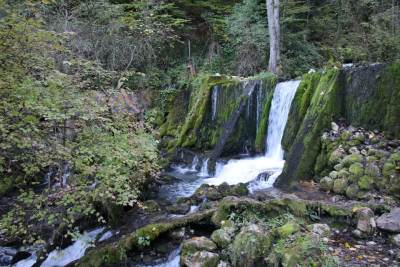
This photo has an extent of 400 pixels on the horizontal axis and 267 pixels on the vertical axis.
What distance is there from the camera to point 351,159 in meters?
6.91

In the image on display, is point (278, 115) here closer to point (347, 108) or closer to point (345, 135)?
point (347, 108)

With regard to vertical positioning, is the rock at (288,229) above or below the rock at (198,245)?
above

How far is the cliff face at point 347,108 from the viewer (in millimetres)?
7195

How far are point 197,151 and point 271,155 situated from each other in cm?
295

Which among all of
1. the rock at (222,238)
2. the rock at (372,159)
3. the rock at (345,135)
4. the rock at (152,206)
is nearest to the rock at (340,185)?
the rock at (372,159)

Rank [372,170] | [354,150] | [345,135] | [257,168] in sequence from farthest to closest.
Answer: [257,168], [345,135], [354,150], [372,170]

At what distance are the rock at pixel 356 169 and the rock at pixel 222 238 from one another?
3.00 metres

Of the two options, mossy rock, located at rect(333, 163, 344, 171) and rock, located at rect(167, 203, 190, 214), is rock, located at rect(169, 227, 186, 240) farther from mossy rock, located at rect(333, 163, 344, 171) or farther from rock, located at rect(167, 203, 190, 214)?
mossy rock, located at rect(333, 163, 344, 171)

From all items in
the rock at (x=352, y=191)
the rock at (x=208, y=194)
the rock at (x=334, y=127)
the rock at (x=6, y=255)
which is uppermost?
the rock at (x=334, y=127)

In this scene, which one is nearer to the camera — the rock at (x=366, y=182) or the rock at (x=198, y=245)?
the rock at (x=198, y=245)

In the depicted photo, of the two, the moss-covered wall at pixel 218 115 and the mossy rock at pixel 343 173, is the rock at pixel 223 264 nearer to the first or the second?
the mossy rock at pixel 343 173

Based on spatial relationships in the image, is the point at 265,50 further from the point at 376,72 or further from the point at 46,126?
the point at 46,126

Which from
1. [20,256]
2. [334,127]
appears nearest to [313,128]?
[334,127]

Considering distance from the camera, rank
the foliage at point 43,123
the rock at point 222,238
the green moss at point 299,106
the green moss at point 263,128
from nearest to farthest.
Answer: the foliage at point 43,123
the rock at point 222,238
the green moss at point 299,106
the green moss at point 263,128
